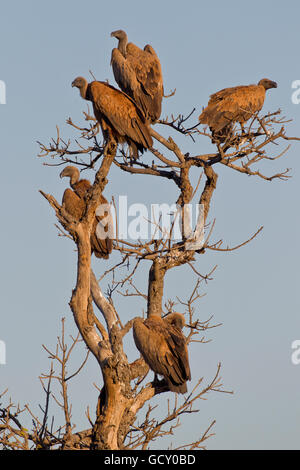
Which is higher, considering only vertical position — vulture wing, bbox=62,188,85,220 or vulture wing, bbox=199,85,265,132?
vulture wing, bbox=199,85,265,132

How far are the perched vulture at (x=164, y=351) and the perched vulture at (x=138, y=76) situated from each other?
9.13 ft

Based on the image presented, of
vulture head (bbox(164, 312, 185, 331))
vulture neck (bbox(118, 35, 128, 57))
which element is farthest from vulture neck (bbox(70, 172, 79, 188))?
vulture head (bbox(164, 312, 185, 331))

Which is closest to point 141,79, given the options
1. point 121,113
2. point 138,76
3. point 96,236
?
point 138,76

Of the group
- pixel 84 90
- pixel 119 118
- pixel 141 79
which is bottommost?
pixel 119 118

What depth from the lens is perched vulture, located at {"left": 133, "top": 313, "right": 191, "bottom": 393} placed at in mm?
7341

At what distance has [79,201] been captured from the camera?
9.38 m

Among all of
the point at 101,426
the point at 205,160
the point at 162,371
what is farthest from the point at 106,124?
the point at 101,426

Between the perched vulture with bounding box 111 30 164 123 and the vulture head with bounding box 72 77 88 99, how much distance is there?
0.90 meters

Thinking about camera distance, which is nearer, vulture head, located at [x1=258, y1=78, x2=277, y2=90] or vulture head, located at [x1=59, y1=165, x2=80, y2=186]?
vulture head, located at [x1=59, y1=165, x2=80, y2=186]

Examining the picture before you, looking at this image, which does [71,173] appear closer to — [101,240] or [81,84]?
[101,240]

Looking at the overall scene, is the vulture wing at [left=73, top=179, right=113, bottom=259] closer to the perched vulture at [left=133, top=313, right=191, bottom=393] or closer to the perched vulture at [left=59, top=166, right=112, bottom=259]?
the perched vulture at [left=59, top=166, right=112, bottom=259]

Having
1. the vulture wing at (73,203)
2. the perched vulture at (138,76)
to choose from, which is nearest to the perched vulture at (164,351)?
the vulture wing at (73,203)

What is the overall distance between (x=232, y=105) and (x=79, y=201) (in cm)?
234
